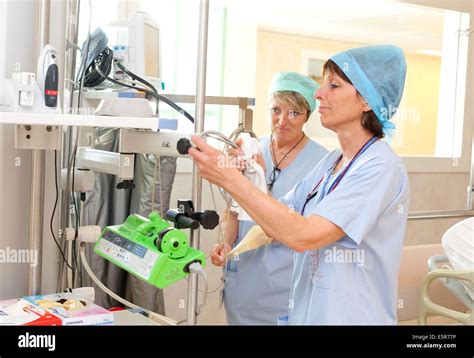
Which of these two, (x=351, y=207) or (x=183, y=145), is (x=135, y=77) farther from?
(x=351, y=207)

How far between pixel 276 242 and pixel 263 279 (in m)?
0.14

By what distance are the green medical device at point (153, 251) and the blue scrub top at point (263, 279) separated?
0.66 metres

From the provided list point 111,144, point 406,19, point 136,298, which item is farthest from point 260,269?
point 406,19

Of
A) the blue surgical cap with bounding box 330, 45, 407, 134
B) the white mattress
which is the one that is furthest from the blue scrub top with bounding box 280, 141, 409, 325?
the white mattress

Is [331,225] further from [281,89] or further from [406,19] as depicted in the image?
[406,19]

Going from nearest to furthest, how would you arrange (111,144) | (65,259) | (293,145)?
1. (65,259)
2. (293,145)
3. (111,144)

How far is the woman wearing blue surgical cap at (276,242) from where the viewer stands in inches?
90.4

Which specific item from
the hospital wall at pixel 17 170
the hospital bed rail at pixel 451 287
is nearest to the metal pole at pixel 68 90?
the hospital wall at pixel 17 170

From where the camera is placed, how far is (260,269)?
232 cm

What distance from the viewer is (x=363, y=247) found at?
1745 mm

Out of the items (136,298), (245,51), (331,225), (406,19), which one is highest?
(406,19)

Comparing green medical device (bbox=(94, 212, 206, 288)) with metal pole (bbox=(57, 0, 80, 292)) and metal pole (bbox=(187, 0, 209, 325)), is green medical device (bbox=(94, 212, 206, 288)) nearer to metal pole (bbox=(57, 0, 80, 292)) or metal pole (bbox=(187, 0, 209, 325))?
metal pole (bbox=(187, 0, 209, 325))

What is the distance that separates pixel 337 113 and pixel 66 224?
0.94 metres

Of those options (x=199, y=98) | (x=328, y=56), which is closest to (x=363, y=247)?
(x=199, y=98)
